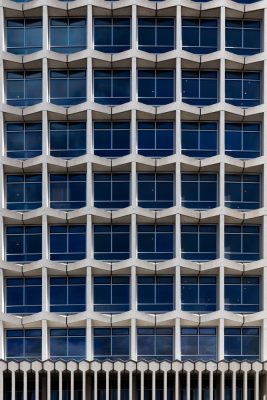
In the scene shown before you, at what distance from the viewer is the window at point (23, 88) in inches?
2741

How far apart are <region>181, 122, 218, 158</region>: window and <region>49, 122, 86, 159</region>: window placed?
5.98m

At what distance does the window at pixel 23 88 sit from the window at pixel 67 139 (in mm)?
1959

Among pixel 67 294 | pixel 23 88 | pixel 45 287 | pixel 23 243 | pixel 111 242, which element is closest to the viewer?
pixel 45 287

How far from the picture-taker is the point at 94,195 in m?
68.6

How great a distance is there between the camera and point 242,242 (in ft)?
225

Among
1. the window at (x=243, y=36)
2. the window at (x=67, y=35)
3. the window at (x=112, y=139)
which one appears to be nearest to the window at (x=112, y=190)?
the window at (x=112, y=139)

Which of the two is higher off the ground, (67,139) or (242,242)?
(67,139)

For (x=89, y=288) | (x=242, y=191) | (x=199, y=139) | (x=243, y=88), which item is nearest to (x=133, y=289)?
(x=89, y=288)

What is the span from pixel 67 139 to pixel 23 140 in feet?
8.66

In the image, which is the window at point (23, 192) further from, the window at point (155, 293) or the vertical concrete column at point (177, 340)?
the vertical concrete column at point (177, 340)

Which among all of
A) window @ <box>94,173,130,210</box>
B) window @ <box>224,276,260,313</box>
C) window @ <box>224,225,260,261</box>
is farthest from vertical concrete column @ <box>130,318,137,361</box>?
window @ <box>94,173,130,210</box>

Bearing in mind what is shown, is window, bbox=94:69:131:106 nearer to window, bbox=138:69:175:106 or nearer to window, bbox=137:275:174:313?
window, bbox=138:69:175:106

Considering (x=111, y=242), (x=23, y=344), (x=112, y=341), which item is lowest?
(x=23, y=344)

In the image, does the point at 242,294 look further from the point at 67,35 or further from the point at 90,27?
the point at 67,35
